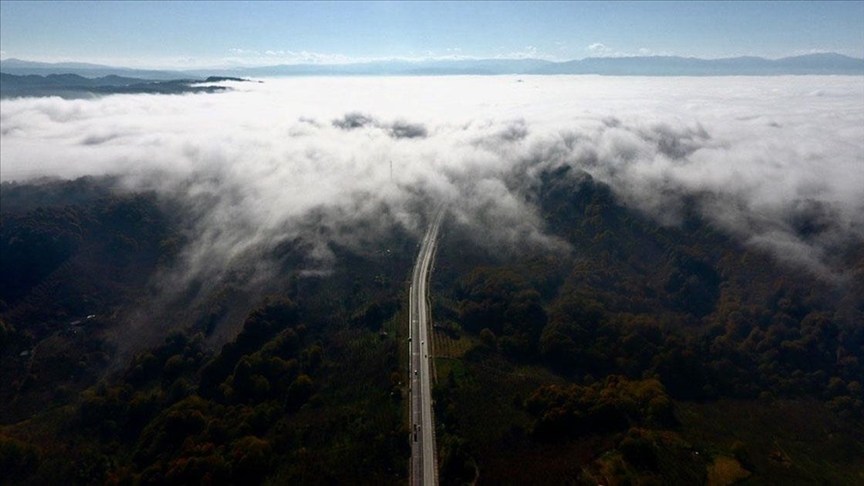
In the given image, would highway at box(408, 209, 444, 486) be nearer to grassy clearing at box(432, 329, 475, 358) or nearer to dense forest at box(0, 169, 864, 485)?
grassy clearing at box(432, 329, 475, 358)

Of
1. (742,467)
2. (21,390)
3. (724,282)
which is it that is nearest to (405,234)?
(724,282)

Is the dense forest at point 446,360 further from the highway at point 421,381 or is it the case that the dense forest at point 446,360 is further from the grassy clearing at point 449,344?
the highway at point 421,381

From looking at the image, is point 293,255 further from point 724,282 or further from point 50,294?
point 724,282

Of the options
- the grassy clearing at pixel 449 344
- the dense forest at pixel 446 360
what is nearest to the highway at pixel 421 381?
the grassy clearing at pixel 449 344

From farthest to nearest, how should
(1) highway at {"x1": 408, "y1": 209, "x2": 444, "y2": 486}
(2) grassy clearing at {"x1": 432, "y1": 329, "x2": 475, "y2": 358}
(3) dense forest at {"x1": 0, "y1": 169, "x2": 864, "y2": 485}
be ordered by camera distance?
1. (2) grassy clearing at {"x1": 432, "y1": 329, "x2": 475, "y2": 358}
2. (3) dense forest at {"x1": 0, "y1": 169, "x2": 864, "y2": 485}
3. (1) highway at {"x1": 408, "y1": 209, "x2": 444, "y2": 486}

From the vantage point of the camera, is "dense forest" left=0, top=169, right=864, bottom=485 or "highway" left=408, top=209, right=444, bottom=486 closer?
"highway" left=408, top=209, right=444, bottom=486

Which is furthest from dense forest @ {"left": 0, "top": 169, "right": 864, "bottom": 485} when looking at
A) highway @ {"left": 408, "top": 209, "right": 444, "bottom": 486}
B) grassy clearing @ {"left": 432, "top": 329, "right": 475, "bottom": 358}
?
highway @ {"left": 408, "top": 209, "right": 444, "bottom": 486}

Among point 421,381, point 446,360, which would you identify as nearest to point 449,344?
point 446,360

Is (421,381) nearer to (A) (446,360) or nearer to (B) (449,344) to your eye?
(A) (446,360)
